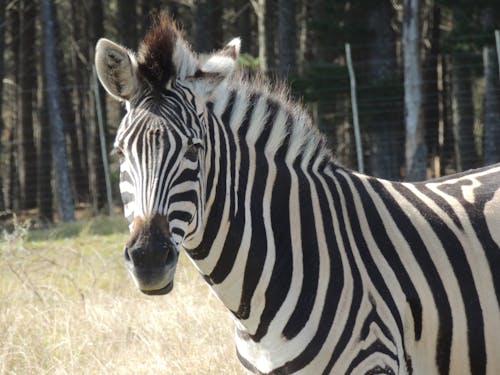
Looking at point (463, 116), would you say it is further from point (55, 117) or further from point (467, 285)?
point (467, 285)

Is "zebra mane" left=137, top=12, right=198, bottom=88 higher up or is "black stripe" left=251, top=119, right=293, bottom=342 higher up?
"zebra mane" left=137, top=12, right=198, bottom=88

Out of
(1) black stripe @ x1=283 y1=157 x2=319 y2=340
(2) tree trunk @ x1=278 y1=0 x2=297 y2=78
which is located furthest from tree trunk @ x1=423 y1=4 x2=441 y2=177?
(1) black stripe @ x1=283 y1=157 x2=319 y2=340

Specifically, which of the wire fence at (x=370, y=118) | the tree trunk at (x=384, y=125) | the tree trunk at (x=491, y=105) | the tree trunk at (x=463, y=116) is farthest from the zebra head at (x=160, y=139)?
the tree trunk at (x=463, y=116)

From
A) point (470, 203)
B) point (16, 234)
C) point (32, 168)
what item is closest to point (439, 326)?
point (470, 203)

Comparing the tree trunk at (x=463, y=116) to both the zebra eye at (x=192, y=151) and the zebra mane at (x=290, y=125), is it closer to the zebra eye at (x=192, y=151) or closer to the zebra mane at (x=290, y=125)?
the zebra mane at (x=290, y=125)

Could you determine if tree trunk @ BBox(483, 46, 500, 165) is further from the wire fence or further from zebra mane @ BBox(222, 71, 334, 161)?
zebra mane @ BBox(222, 71, 334, 161)

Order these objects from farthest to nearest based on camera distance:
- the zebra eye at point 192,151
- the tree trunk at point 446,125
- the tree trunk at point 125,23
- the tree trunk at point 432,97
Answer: the tree trunk at point 446,125 → the tree trunk at point 125,23 → the tree trunk at point 432,97 → the zebra eye at point 192,151

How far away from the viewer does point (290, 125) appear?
3.56 m

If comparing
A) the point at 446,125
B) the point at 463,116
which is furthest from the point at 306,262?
the point at 446,125

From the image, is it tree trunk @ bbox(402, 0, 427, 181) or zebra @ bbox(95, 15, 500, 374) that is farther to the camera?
tree trunk @ bbox(402, 0, 427, 181)

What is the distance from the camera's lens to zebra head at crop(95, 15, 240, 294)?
113 inches

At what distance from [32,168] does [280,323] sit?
22.8 metres

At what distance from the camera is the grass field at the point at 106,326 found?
500 centimetres

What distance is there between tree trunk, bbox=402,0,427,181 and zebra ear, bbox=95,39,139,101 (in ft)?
35.4
